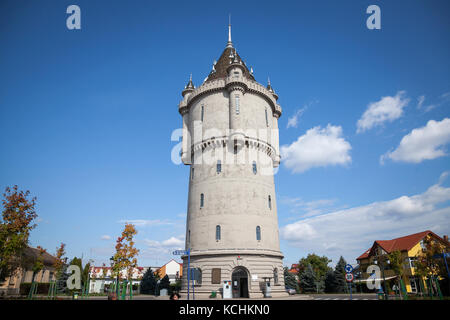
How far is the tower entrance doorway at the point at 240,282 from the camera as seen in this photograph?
101 feet

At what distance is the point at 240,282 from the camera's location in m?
32.2

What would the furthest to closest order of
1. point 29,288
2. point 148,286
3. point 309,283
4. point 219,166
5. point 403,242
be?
point 309,283, point 403,242, point 148,286, point 29,288, point 219,166

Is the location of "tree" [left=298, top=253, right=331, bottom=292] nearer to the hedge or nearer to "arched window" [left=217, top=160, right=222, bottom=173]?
"arched window" [left=217, top=160, right=222, bottom=173]

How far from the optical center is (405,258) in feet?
165

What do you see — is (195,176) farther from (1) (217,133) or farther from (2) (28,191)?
(2) (28,191)

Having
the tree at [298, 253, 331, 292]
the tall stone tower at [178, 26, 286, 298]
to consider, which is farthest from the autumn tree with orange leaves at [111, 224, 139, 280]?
the tree at [298, 253, 331, 292]

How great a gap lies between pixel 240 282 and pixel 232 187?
425 inches

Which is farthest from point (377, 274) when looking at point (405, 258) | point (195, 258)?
point (195, 258)

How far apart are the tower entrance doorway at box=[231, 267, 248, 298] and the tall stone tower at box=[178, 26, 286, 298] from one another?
102 mm

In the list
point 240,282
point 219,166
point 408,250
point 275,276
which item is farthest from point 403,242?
point 219,166

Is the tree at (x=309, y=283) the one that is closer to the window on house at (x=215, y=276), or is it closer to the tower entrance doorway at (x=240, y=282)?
the tower entrance doorway at (x=240, y=282)

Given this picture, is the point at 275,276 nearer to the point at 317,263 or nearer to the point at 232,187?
the point at 232,187
